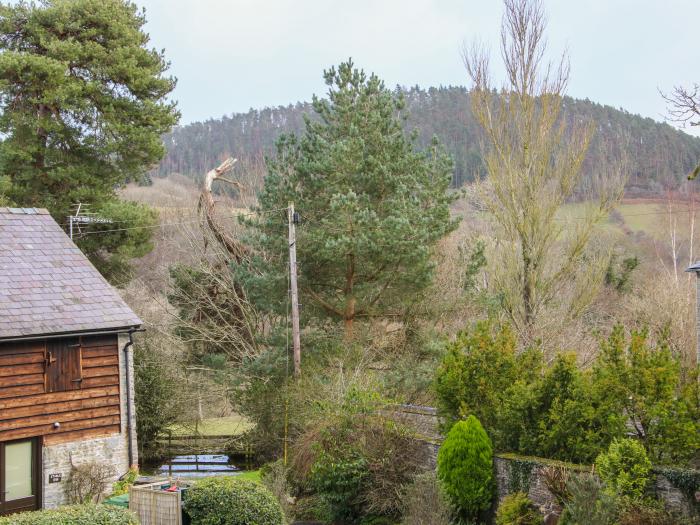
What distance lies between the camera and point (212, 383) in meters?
25.6

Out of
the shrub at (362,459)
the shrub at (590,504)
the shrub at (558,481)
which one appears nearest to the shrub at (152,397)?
the shrub at (362,459)

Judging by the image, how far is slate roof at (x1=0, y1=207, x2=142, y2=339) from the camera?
1579cm

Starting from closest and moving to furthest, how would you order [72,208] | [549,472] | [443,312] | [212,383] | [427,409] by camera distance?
[549,472] < [427,409] < [443,312] < [212,383] < [72,208]

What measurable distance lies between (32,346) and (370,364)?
993cm

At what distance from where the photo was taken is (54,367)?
16188 millimetres

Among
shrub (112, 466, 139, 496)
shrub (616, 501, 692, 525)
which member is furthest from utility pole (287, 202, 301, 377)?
shrub (616, 501, 692, 525)

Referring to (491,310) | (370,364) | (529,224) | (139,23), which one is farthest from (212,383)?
(139,23)

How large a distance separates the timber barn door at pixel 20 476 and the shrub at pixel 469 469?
8696 millimetres

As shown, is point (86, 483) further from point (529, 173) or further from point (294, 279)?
point (529, 173)

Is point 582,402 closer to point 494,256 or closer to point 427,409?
point 427,409

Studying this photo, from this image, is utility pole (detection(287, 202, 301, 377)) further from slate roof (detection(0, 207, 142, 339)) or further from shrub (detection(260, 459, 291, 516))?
slate roof (detection(0, 207, 142, 339))

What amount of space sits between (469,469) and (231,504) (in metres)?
4.43

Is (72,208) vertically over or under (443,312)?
over

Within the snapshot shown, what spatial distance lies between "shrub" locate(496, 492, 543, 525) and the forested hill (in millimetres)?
26671
